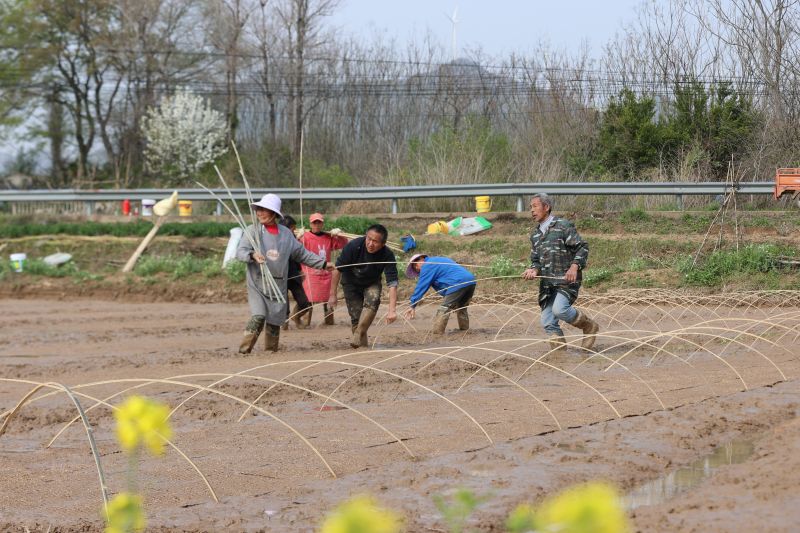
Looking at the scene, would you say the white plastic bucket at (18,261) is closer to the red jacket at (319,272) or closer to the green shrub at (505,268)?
the red jacket at (319,272)

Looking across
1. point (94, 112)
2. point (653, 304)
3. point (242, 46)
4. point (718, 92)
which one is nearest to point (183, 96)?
point (242, 46)

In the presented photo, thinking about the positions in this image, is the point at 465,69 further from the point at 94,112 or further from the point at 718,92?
the point at 94,112

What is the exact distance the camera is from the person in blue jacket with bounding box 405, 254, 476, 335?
11211mm

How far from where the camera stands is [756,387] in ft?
26.8

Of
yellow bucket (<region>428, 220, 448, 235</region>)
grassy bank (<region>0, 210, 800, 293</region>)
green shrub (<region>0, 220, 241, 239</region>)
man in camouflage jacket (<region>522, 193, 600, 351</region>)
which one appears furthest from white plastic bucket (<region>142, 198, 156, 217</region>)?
man in camouflage jacket (<region>522, 193, 600, 351</region>)

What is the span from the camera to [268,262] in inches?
388

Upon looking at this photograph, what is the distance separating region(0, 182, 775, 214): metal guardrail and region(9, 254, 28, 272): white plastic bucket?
2.50 m

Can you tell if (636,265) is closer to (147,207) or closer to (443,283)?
(443,283)

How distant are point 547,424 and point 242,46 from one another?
91.6 feet

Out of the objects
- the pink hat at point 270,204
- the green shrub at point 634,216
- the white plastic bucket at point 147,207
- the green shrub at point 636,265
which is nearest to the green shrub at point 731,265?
the green shrub at point 636,265

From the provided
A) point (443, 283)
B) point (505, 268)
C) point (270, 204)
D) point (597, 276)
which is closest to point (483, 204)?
point (505, 268)

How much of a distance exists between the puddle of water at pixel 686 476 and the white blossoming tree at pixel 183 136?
25.3 meters

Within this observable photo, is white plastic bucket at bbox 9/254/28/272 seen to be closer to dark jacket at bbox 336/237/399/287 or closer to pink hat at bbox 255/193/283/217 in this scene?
dark jacket at bbox 336/237/399/287

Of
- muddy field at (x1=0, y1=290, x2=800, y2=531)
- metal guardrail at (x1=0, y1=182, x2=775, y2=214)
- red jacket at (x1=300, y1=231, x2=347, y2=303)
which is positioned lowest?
muddy field at (x1=0, y1=290, x2=800, y2=531)
